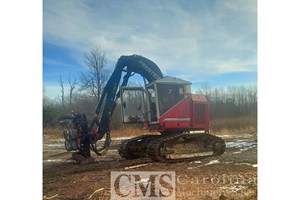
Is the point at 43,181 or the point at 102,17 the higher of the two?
the point at 102,17

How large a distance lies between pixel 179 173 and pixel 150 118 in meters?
0.62

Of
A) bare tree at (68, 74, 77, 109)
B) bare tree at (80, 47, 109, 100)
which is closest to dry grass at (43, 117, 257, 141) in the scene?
bare tree at (68, 74, 77, 109)

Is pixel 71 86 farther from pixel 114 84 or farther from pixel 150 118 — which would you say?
pixel 150 118

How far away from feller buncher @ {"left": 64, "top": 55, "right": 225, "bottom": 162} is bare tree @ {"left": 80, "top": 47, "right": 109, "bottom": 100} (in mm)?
70

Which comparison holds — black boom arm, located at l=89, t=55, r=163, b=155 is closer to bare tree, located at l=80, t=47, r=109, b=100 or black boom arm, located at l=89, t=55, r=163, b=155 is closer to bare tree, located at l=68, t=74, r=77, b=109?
bare tree, located at l=80, t=47, r=109, b=100

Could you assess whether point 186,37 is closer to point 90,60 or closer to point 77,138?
point 90,60

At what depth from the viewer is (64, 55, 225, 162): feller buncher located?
4.16 meters

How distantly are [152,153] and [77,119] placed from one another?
84 centimetres

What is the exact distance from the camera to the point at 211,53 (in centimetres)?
407

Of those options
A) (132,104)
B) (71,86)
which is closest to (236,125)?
(132,104)
